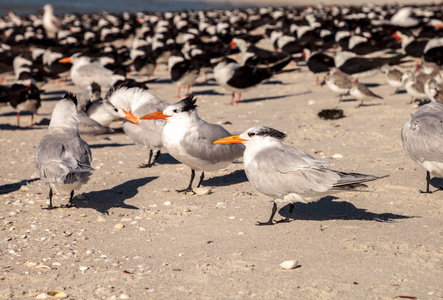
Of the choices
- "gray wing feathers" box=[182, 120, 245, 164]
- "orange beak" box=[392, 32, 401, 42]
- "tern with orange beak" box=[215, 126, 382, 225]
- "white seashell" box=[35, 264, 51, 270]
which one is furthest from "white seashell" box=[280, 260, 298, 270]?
"orange beak" box=[392, 32, 401, 42]

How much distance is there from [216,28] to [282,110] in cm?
1816

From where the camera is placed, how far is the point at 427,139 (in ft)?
20.0

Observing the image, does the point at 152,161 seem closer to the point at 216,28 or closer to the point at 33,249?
the point at 33,249

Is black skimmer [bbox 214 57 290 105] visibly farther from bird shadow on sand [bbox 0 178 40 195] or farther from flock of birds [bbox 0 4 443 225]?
bird shadow on sand [bbox 0 178 40 195]

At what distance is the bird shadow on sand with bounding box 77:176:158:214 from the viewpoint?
21.7 feet

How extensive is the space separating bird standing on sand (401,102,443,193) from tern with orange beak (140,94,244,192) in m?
2.23

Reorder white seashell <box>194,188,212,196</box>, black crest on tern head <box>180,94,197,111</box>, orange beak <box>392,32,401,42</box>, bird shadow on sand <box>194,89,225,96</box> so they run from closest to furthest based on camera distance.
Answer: black crest on tern head <box>180,94,197,111</box> → white seashell <box>194,188,212,196</box> → bird shadow on sand <box>194,89,225,96</box> → orange beak <box>392,32,401,42</box>

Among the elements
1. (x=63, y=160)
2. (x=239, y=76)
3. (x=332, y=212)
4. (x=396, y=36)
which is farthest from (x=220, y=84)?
(x=396, y=36)

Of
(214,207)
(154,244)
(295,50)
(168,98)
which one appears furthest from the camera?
(295,50)

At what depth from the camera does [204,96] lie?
1483 cm

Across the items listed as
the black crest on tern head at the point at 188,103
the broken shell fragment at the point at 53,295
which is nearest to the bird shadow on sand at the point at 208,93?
the black crest on tern head at the point at 188,103

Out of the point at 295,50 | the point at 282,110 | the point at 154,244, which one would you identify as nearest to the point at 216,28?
the point at 295,50

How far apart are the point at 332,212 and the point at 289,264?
5.43 ft

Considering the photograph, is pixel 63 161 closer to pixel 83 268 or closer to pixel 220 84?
pixel 83 268
